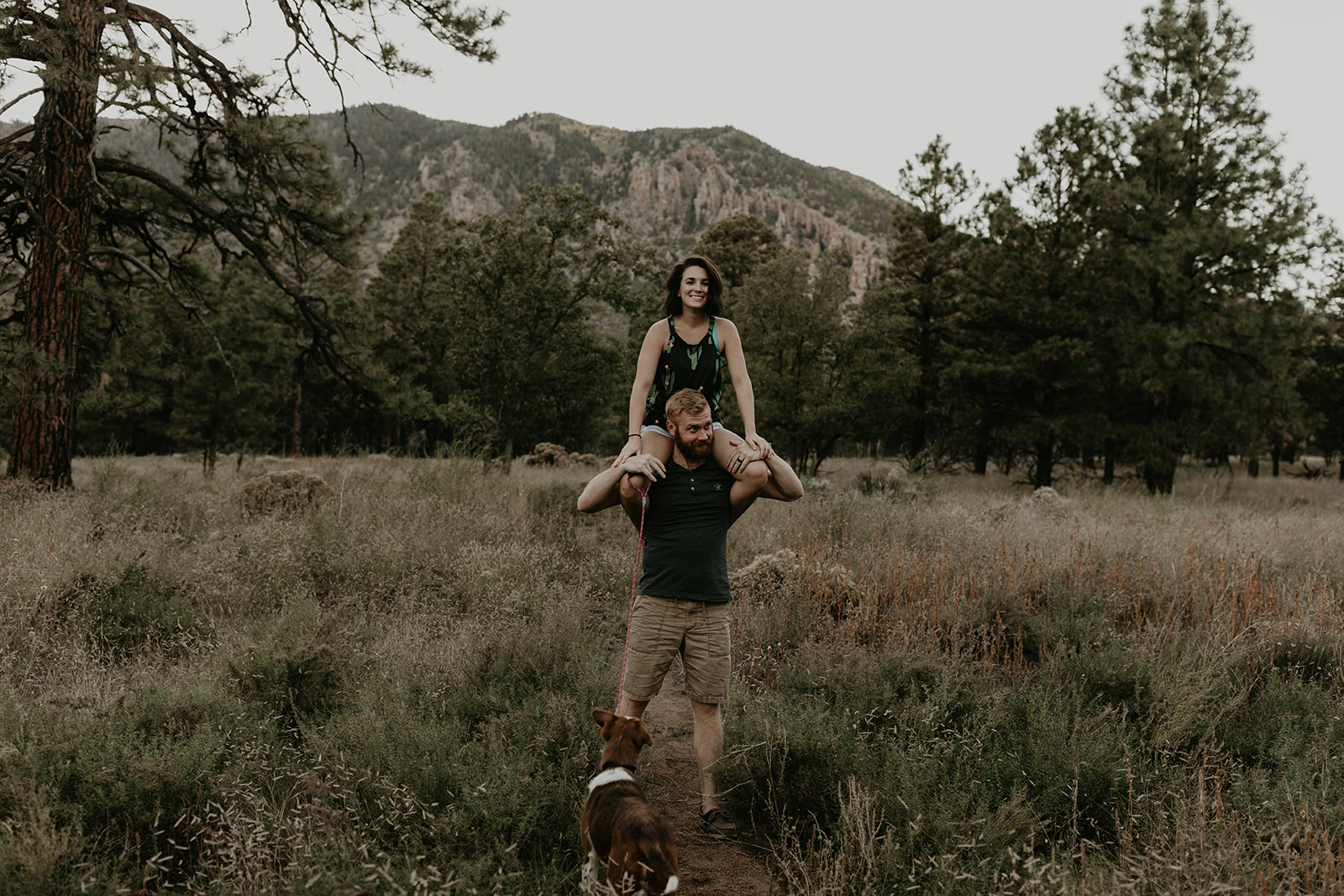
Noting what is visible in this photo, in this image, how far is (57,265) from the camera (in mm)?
7680

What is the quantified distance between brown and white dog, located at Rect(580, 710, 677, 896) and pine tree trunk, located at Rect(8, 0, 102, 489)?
759 cm

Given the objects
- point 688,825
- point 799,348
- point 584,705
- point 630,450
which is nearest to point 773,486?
point 630,450

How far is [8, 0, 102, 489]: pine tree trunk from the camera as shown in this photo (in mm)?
7183

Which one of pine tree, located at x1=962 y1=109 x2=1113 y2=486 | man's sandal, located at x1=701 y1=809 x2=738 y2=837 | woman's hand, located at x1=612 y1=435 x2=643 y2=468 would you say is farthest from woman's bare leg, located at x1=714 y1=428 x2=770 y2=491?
pine tree, located at x1=962 y1=109 x2=1113 y2=486

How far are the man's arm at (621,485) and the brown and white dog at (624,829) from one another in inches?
34.4

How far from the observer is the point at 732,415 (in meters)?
19.5

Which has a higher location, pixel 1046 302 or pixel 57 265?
pixel 1046 302

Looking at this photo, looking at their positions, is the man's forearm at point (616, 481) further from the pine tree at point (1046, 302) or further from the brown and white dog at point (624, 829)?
the pine tree at point (1046, 302)

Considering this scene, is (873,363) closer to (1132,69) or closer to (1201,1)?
(1132,69)

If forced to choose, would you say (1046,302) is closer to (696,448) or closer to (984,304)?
(984,304)

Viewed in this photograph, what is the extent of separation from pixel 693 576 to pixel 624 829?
1.08 meters

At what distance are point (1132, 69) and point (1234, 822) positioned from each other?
735 inches

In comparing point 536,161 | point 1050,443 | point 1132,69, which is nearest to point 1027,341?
point 1050,443

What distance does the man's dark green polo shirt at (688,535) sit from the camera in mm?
3025
